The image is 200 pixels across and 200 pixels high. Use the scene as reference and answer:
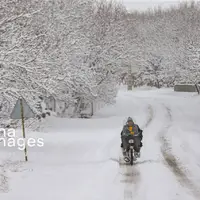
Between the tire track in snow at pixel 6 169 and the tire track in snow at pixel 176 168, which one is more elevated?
the tire track in snow at pixel 6 169

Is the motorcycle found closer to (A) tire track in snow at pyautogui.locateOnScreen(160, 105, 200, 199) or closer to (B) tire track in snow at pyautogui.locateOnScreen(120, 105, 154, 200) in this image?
(B) tire track in snow at pyautogui.locateOnScreen(120, 105, 154, 200)

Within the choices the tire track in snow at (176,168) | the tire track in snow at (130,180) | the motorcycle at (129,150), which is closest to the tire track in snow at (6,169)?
the tire track in snow at (130,180)

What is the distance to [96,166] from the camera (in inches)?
580

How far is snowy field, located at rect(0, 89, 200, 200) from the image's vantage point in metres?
11.3

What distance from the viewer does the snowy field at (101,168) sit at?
11.3 metres

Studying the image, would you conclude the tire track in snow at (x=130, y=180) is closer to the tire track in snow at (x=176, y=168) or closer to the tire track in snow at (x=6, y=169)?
the tire track in snow at (x=176, y=168)

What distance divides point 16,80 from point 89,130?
32.5 ft

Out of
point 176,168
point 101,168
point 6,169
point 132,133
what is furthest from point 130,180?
point 6,169

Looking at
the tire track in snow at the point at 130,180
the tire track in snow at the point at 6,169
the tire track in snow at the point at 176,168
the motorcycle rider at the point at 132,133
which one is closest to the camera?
the tire track in snow at the point at 130,180

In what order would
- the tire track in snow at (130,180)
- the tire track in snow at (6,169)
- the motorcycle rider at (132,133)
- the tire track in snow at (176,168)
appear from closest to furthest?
the tire track in snow at (130,180) < the tire track in snow at (176,168) < the tire track in snow at (6,169) < the motorcycle rider at (132,133)

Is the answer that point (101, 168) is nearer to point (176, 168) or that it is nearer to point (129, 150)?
point (129, 150)

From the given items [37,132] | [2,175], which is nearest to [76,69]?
[37,132]

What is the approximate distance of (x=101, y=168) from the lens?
565 inches

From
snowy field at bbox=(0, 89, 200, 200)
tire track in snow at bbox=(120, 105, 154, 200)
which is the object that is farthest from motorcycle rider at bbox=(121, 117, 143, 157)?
tire track in snow at bbox=(120, 105, 154, 200)
